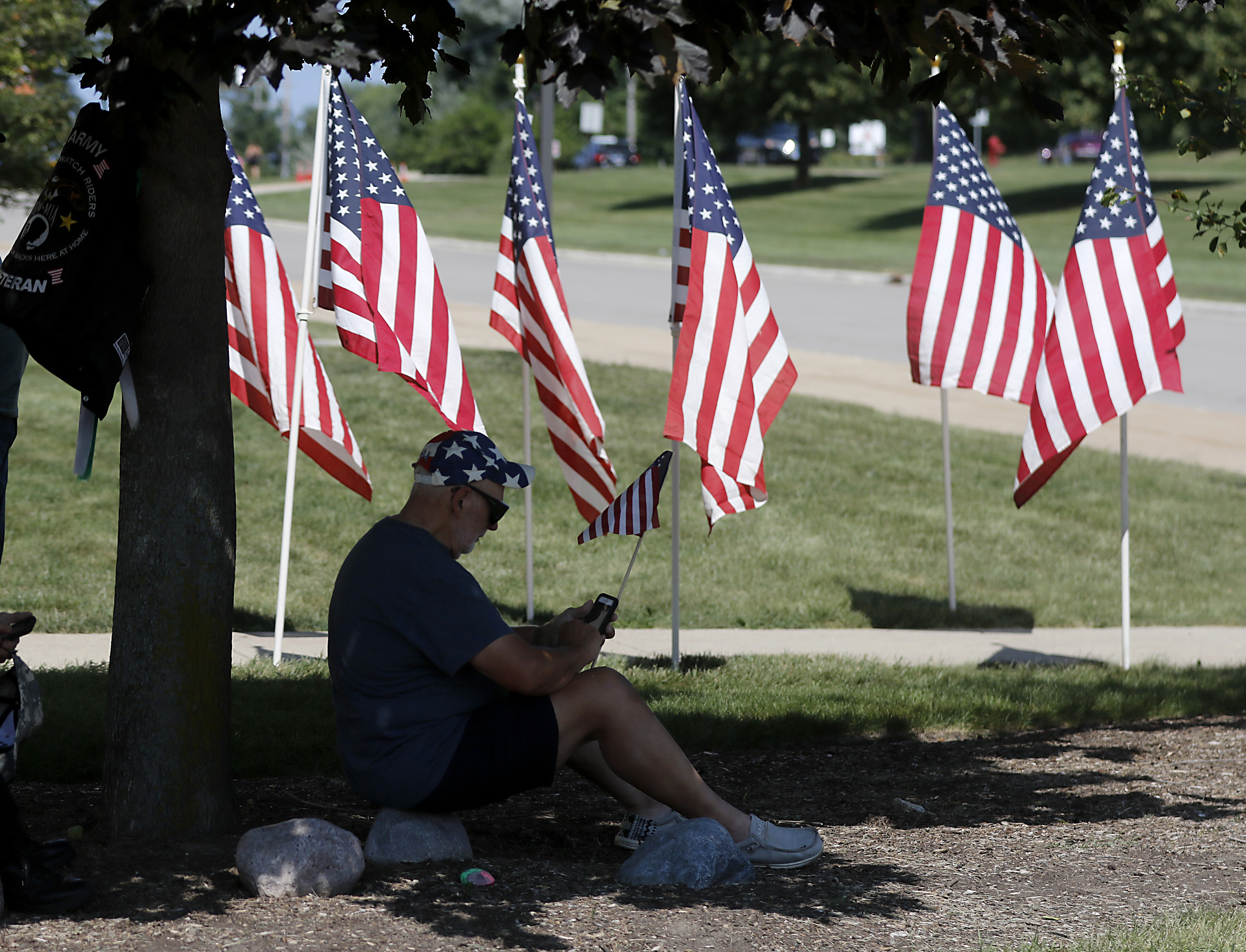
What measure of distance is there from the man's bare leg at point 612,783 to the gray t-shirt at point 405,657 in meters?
0.44

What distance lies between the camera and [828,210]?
49.5 metres

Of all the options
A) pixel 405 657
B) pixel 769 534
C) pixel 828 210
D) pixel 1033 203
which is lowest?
pixel 769 534

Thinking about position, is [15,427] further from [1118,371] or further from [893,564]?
[893,564]

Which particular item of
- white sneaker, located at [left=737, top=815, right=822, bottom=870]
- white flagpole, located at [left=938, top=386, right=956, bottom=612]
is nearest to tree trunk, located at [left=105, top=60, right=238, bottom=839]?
white sneaker, located at [left=737, top=815, right=822, bottom=870]

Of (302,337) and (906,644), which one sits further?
(906,644)

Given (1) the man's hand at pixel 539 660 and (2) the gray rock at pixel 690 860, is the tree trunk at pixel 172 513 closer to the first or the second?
(1) the man's hand at pixel 539 660

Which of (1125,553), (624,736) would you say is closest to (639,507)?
(624,736)

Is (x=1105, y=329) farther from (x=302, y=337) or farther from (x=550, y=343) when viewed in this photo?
(x=302, y=337)

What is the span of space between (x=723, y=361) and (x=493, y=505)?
2614 mm

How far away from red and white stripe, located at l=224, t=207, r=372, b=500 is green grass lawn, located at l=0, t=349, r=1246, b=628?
137cm

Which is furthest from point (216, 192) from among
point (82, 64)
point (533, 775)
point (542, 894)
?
point (542, 894)

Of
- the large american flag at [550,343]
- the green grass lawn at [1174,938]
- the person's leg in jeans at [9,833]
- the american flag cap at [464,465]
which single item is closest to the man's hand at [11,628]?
the person's leg in jeans at [9,833]

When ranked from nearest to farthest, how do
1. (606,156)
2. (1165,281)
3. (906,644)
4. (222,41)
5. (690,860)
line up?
(222,41) < (690,860) < (1165,281) < (906,644) < (606,156)

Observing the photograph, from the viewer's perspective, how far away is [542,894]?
13.4ft
